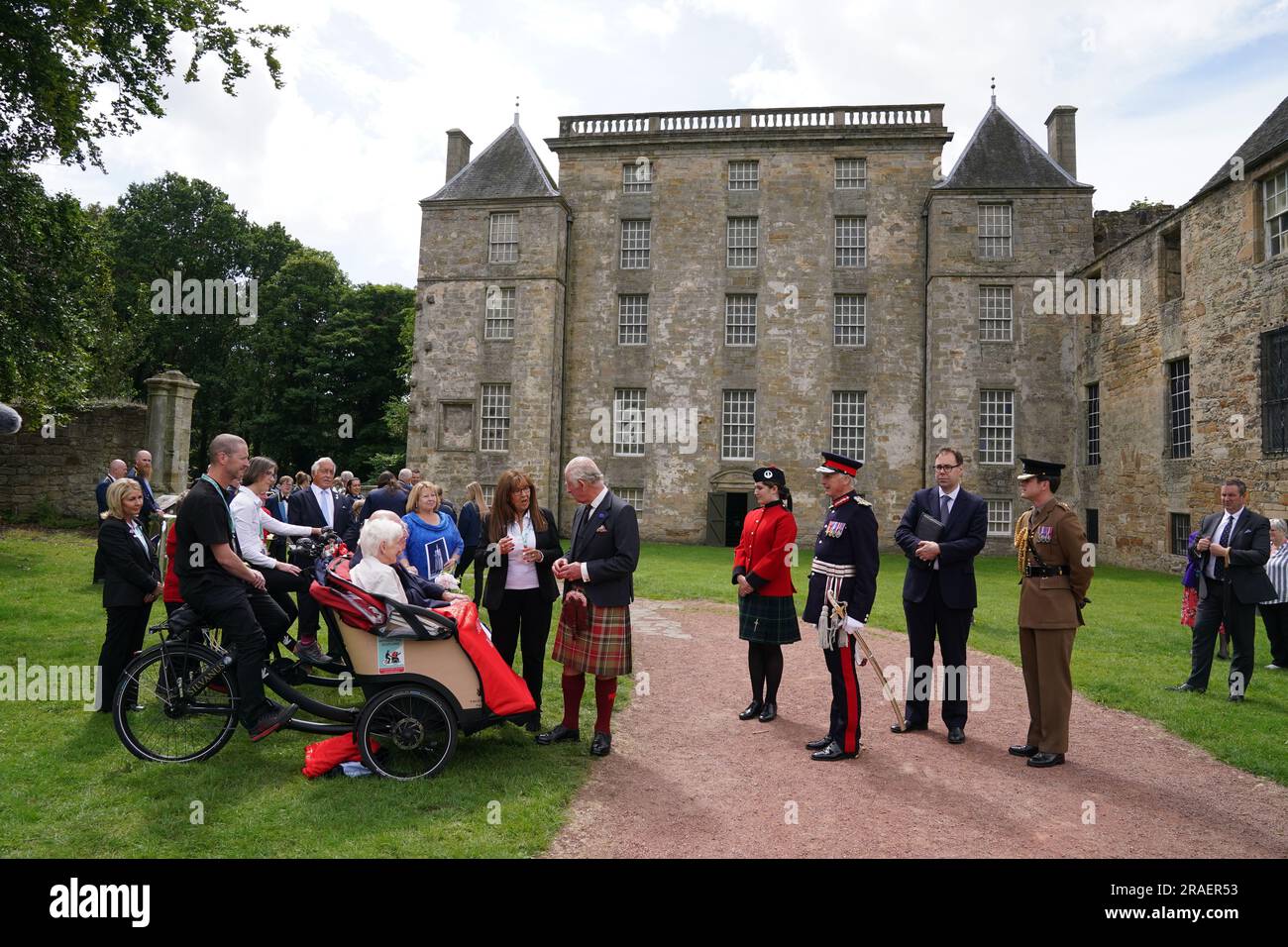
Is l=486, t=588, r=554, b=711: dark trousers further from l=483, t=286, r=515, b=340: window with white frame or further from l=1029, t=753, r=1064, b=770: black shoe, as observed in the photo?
l=483, t=286, r=515, b=340: window with white frame

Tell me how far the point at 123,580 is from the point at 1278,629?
1304 centimetres

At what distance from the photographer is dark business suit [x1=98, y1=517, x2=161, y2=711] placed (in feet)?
21.0

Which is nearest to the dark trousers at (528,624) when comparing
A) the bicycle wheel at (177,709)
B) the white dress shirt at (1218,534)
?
the bicycle wheel at (177,709)

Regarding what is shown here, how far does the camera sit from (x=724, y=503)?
28.3 m

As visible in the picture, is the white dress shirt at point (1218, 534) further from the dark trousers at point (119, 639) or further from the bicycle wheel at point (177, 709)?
the dark trousers at point (119, 639)

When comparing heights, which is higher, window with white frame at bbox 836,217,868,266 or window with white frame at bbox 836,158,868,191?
window with white frame at bbox 836,158,868,191

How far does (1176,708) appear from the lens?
7484 mm

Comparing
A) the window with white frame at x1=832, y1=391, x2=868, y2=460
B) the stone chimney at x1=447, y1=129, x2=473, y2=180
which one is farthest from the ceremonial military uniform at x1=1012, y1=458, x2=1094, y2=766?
the stone chimney at x1=447, y1=129, x2=473, y2=180

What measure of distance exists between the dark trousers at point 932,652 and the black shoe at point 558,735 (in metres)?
3.08

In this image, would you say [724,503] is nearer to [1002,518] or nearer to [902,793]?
[1002,518]

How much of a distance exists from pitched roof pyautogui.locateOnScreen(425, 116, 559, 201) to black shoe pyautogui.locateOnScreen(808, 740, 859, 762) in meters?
26.4
